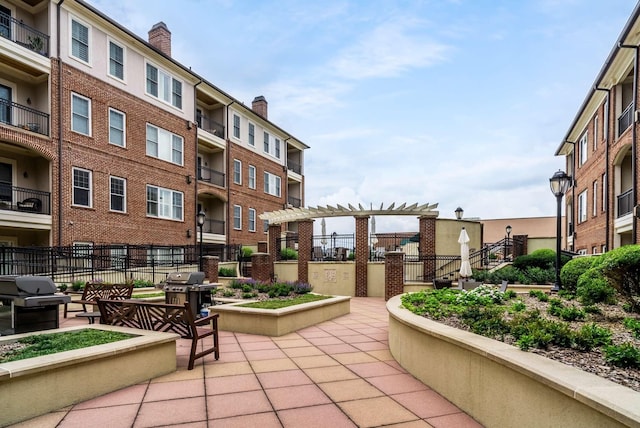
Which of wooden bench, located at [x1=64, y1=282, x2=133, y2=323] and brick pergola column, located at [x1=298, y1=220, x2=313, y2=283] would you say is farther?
brick pergola column, located at [x1=298, y1=220, x2=313, y2=283]

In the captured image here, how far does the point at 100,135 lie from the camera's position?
52.9 feet

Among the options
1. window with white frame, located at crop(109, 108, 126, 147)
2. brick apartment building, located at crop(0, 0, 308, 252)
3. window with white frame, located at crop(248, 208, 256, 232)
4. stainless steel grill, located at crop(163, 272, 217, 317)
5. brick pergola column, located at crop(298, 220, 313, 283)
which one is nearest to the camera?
stainless steel grill, located at crop(163, 272, 217, 317)

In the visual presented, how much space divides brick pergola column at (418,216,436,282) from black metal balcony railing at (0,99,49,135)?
579 inches

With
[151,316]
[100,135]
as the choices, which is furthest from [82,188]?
[151,316]

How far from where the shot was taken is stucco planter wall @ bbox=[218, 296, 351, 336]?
7.02 meters

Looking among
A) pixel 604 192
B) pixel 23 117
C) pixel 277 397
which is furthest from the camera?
pixel 604 192

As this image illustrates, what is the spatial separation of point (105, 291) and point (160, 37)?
1640 cm

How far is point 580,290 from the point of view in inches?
242

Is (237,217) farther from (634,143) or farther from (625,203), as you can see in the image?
(634,143)

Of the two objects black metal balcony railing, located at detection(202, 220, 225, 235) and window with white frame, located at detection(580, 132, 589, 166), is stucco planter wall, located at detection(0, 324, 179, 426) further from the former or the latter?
window with white frame, located at detection(580, 132, 589, 166)

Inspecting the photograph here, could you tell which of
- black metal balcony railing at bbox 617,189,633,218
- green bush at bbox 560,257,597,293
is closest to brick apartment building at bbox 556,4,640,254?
black metal balcony railing at bbox 617,189,633,218

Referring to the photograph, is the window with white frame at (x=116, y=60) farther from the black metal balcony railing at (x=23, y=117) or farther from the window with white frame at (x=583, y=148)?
the window with white frame at (x=583, y=148)

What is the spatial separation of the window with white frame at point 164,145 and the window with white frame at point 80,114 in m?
3.17

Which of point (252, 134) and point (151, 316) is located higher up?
point (252, 134)
